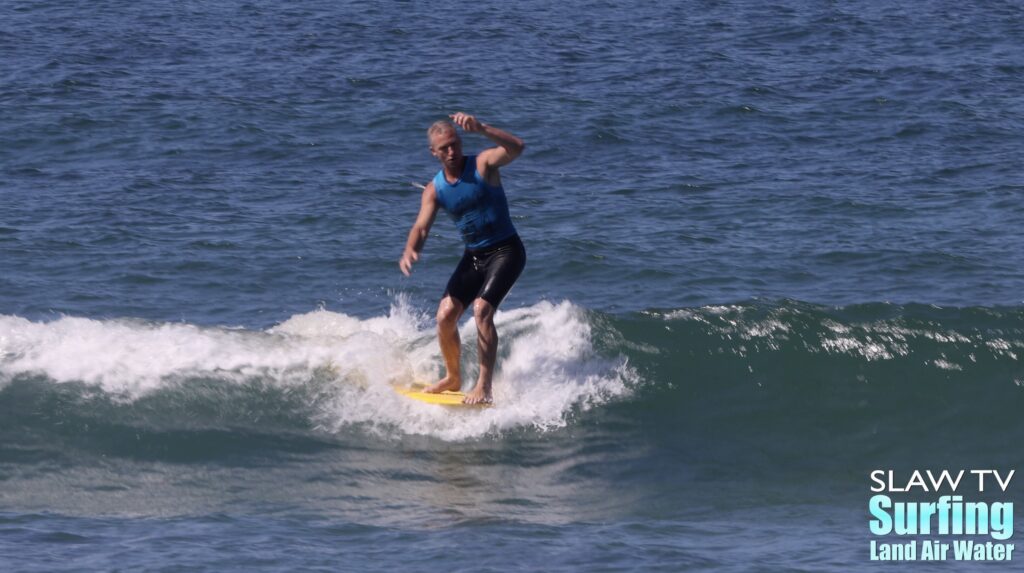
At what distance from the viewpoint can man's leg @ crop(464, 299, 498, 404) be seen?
32.8 feet

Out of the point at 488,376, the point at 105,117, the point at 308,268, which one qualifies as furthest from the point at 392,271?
the point at 105,117

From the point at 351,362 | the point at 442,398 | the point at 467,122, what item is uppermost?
the point at 467,122

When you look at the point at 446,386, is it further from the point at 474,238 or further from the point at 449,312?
the point at 474,238

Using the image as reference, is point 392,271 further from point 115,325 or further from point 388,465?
point 388,465

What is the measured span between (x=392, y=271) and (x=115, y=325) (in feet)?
10.6

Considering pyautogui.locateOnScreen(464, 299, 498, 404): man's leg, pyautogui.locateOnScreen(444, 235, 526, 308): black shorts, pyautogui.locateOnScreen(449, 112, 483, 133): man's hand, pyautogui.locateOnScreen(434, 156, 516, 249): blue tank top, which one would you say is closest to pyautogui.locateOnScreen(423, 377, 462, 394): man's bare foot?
pyautogui.locateOnScreen(464, 299, 498, 404): man's leg

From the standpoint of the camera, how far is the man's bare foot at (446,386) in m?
10.6

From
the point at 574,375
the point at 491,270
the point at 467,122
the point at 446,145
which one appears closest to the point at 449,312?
the point at 491,270

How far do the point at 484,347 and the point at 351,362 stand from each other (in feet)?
4.36

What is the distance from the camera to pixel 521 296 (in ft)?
44.9

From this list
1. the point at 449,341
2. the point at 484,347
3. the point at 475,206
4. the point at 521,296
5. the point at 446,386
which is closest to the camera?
the point at 475,206

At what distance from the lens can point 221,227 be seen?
15445 mm

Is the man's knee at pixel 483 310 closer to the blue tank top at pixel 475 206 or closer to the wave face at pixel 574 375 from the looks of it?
the blue tank top at pixel 475 206

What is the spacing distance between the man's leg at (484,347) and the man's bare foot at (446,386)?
0.13 m
